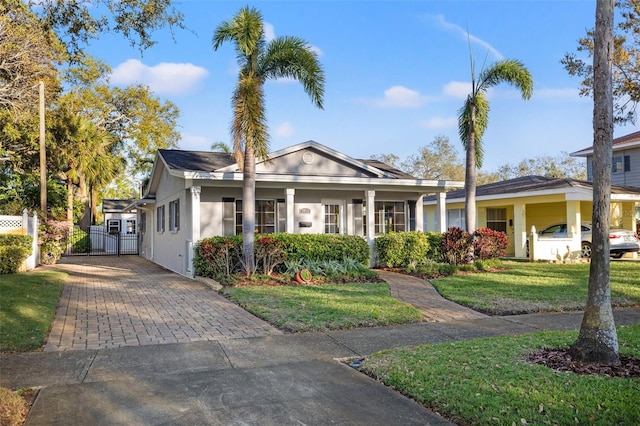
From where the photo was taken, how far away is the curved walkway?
8758mm

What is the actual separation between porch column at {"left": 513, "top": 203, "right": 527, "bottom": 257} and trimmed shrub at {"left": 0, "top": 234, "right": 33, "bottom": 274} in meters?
18.4

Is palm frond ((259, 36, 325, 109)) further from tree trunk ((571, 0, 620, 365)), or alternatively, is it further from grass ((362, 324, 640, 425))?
grass ((362, 324, 640, 425))

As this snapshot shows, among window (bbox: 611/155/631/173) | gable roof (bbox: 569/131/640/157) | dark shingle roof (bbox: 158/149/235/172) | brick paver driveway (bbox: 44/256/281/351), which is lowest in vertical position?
brick paver driveway (bbox: 44/256/281/351)

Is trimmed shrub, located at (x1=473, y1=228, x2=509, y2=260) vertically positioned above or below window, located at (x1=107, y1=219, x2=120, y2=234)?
below

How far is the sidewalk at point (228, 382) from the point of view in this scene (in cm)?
408

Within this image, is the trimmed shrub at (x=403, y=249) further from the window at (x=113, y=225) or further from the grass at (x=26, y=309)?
the window at (x=113, y=225)

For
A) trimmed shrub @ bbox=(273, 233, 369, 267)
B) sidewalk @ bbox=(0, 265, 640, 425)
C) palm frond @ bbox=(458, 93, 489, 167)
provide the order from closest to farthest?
1. sidewalk @ bbox=(0, 265, 640, 425)
2. trimmed shrub @ bbox=(273, 233, 369, 267)
3. palm frond @ bbox=(458, 93, 489, 167)

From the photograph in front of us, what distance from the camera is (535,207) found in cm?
2297

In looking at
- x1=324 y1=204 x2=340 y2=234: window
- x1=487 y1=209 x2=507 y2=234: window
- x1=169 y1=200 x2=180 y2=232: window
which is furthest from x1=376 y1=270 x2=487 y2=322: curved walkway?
x1=487 y1=209 x2=507 y2=234: window

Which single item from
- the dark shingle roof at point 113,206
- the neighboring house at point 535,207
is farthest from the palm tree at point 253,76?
the dark shingle roof at point 113,206

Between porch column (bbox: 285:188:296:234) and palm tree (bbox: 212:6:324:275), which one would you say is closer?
palm tree (bbox: 212:6:324:275)

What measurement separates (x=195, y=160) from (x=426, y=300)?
1071 cm

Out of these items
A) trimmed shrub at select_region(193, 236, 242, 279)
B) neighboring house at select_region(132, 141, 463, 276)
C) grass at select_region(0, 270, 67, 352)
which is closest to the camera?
grass at select_region(0, 270, 67, 352)

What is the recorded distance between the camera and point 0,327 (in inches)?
284
